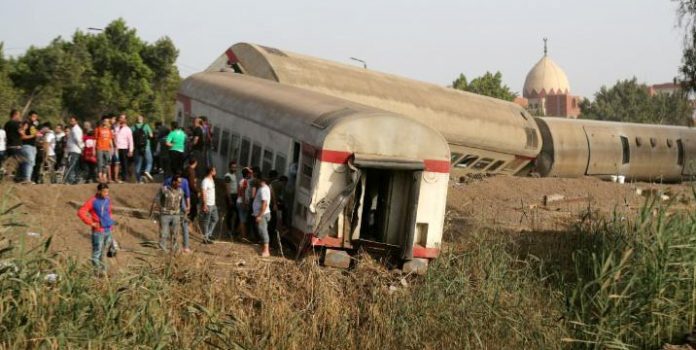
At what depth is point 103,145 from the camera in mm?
19734

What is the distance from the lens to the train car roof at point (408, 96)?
79.4 feet

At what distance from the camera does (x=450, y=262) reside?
15641mm

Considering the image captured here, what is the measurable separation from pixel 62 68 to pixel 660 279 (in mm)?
37673

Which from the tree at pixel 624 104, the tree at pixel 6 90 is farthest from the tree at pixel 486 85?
the tree at pixel 6 90

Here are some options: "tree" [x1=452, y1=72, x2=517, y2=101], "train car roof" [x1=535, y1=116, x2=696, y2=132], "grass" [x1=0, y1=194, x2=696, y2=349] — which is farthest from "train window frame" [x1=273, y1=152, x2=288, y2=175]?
"tree" [x1=452, y1=72, x2=517, y2=101]

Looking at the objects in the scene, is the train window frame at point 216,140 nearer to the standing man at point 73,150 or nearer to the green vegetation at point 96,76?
the standing man at point 73,150

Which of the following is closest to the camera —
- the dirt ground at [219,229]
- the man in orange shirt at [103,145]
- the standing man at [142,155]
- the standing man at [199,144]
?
the dirt ground at [219,229]

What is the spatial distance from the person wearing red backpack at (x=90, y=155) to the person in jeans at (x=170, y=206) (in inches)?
203

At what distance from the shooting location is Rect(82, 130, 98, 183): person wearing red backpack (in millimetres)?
19750

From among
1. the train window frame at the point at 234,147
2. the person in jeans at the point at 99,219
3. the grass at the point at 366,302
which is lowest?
the grass at the point at 366,302

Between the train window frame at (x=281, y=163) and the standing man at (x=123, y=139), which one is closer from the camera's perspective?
the train window frame at (x=281, y=163)

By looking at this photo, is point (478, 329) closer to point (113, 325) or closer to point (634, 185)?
point (113, 325)

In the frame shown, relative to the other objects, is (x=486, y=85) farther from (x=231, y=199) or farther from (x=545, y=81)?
(x=231, y=199)

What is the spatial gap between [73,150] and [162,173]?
2.89 metres
